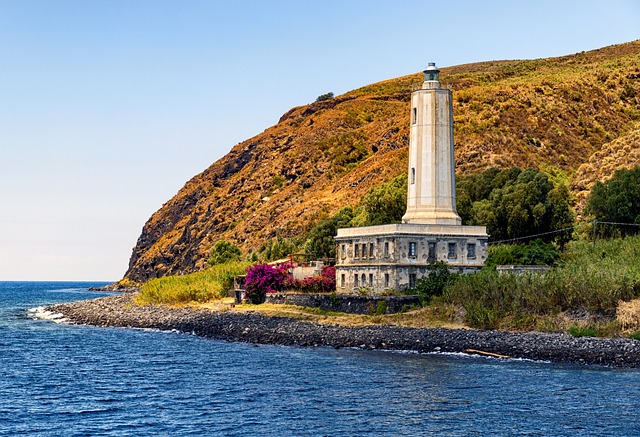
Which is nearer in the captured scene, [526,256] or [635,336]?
[635,336]

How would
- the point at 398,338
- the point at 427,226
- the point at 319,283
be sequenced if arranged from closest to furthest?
the point at 398,338
the point at 427,226
the point at 319,283

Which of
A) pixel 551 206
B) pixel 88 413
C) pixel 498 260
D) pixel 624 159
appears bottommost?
pixel 88 413

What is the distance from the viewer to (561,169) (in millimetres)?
106438

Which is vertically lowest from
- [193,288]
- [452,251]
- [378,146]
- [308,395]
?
[308,395]

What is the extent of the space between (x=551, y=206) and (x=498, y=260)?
14577mm

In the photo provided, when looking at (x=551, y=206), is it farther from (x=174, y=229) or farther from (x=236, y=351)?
(x=174, y=229)

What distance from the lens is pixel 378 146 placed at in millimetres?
141625

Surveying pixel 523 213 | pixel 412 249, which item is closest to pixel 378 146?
pixel 523 213

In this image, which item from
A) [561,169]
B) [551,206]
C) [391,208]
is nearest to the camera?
[551,206]

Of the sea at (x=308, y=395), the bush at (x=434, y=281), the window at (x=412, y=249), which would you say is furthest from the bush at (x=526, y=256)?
the sea at (x=308, y=395)

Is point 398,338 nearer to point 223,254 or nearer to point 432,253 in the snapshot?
point 432,253

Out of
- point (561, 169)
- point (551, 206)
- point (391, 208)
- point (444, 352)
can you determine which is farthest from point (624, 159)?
point (444, 352)

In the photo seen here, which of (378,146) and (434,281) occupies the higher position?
(378,146)

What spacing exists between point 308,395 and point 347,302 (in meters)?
23.5
